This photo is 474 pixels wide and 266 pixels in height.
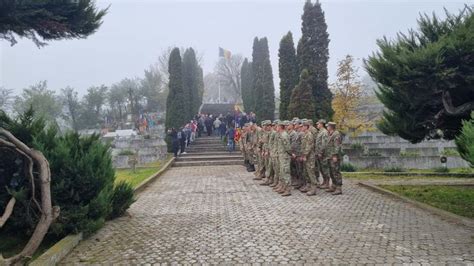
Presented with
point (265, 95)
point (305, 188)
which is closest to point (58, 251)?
point (305, 188)

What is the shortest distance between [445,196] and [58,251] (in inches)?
375

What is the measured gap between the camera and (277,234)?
6.76 metres

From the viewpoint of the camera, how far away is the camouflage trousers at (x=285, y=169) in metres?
11.4

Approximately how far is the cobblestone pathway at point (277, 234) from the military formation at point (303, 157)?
896mm

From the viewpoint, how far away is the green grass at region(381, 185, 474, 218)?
913cm

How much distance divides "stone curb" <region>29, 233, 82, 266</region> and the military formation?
242 inches

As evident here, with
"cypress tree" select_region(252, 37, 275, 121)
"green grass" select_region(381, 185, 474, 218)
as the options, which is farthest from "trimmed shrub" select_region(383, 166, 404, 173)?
"cypress tree" select_region(252, 37, 275, 121)

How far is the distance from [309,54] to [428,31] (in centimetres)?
1423

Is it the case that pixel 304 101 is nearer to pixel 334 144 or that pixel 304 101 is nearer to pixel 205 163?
pixel 205 163

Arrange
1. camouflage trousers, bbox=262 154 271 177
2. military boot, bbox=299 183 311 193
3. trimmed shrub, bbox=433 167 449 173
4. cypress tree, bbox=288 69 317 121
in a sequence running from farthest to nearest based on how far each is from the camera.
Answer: cypress tree, bbox=288 69 317 121 < trimmed shrub, bbox=433 167 449 173 < camouflage trousers, bbox=262 154 271 177 < military boot, bbox=299 183 311 193

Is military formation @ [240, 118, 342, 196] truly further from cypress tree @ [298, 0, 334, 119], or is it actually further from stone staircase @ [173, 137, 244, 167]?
cypress tree @ [298, 0, 334, 119]

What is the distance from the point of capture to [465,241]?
20.2ft

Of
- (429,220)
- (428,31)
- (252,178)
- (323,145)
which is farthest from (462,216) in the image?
(252,178)

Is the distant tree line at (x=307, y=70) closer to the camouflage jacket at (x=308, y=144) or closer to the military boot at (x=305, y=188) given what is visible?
the military boot at (x=305, y=188)
